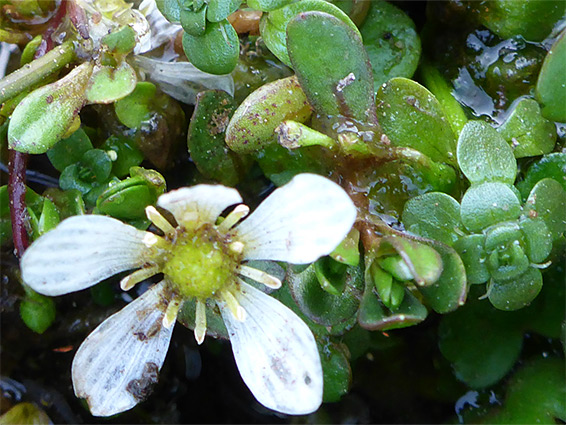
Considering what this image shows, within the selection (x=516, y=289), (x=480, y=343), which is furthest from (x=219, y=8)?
(x=480, y=343)

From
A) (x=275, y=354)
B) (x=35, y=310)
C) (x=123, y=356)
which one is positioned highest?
(x=275, y=354)

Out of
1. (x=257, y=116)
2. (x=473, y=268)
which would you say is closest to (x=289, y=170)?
(x=257, y=116)

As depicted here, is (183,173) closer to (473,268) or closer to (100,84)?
(100,84)

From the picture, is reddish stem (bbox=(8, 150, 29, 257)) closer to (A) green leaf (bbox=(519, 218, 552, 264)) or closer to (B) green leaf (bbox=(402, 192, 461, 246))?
(B) green leaf (bbox=(402, 192, 461, 246))

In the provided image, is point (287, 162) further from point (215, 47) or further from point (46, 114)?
point (46, 114)

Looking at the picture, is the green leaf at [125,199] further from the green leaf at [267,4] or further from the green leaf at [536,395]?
the green leaf at [536,395]

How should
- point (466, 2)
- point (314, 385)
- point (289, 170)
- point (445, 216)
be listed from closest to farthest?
point (314, 385)
point (445, 216)
point (289, 170)
point (466, 2)
